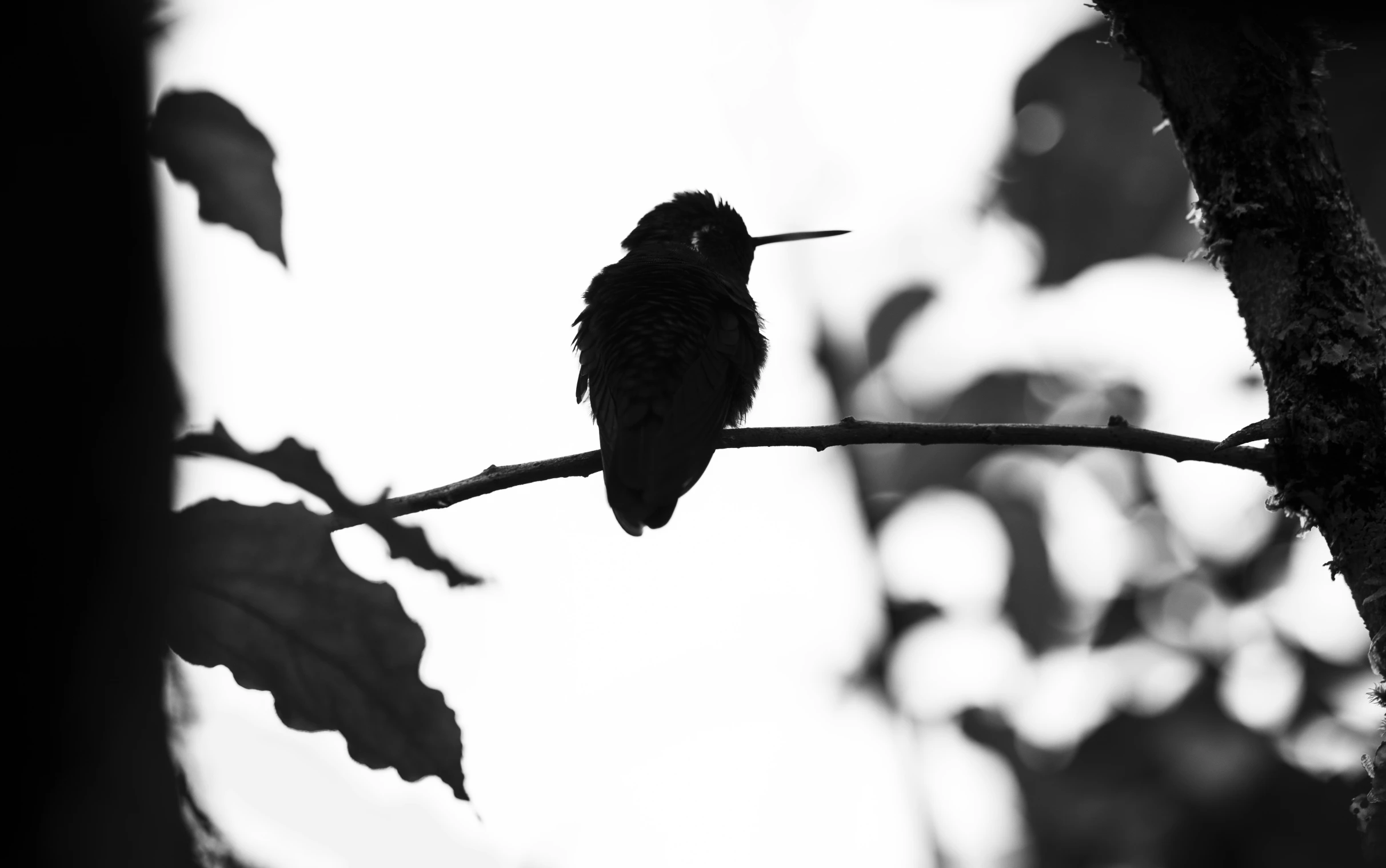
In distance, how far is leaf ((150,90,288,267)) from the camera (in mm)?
923

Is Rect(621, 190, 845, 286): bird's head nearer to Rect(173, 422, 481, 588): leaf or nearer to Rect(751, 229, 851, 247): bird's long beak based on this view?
Rect(751, 229, 851, 247): bird's long beak

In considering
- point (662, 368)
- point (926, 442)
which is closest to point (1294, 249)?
point (926, 442)

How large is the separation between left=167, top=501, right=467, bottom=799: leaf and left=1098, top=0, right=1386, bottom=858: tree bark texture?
1.54m

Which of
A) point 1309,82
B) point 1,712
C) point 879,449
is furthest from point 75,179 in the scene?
point 879,449

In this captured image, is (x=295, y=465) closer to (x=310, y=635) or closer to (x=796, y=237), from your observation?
(x=310, y=635)

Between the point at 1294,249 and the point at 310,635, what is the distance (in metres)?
1.83

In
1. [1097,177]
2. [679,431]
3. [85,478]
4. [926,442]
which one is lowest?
[85,478]

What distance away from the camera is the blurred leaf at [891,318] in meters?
4.77

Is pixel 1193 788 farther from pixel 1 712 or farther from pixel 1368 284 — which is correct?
pixel 1 712

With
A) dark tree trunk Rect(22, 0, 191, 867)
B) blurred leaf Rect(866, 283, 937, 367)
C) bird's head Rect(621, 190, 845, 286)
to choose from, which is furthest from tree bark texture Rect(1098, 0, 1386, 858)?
bird's head Rect(621, 190, 845, 286)

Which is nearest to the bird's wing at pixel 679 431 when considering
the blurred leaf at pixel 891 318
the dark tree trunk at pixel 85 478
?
the blurred leaf at pixel 891 318

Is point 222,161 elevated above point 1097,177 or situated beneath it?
situated beneath

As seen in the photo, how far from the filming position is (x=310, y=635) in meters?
0.81

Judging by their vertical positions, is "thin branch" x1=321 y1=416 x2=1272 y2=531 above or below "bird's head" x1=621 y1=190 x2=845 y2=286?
below
